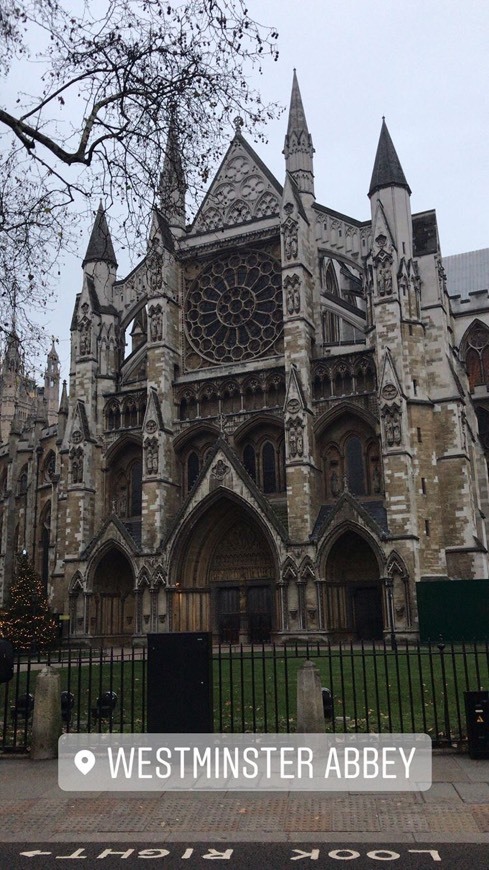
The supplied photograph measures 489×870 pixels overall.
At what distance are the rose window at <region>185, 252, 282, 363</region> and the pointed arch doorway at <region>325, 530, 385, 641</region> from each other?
9665mm

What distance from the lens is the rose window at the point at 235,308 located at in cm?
3412

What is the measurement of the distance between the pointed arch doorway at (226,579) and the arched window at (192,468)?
2430 mm

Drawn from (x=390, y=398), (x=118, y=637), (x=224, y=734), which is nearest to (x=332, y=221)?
(x=390, y=398)

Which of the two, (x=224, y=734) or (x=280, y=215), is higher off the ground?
(x=280, y=215)

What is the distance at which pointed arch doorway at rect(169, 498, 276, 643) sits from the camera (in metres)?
31.3

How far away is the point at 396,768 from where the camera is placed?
8.56 metres

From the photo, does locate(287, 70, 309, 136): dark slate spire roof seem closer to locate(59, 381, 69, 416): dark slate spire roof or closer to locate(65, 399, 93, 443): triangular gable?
locate(65, 399, 93, 443): triangular gable

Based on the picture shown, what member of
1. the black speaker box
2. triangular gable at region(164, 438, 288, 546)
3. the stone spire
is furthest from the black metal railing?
the stone spire

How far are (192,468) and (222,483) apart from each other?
137 inches

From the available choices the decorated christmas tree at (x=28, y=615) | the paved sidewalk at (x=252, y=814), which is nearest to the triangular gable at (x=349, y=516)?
the decorated christmas tree at (x=28, y=615)

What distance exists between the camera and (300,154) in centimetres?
3538

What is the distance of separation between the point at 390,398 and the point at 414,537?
5.26m

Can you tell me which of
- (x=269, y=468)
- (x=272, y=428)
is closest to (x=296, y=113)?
(x=272, y=428)
